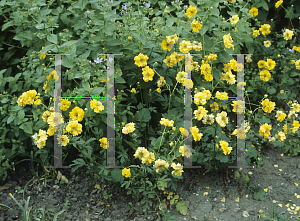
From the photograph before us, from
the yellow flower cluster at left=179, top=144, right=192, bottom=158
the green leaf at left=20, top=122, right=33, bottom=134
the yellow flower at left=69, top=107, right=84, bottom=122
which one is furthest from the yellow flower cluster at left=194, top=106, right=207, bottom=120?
the green leaf at left=20, top=122, right=33, bottom=134

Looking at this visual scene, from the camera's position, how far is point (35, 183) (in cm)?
241

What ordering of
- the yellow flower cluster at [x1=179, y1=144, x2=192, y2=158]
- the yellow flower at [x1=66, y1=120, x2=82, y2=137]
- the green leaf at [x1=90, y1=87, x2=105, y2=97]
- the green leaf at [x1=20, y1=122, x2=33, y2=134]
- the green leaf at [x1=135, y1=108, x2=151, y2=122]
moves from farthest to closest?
the green leaf at [x1=135, y1=108, x2=151, y2=122]
the green leaf at [x1=20, y1=122, x2=33, y2=134]
the green leaf at [x1=90, y1=87, x2=105, y2=97]
the yellow flower cluster at [x1=179, y1=144, x2=192, y2=158]
the yellow flower at [x1=66, y1=120, x2=82, y2=137]

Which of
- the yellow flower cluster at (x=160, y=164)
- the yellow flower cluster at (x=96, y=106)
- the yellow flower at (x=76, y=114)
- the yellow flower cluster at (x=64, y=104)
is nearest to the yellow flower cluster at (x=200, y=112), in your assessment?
the yellow flower cluster at (x=160, y=164)

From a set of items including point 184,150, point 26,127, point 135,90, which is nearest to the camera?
point 184,150

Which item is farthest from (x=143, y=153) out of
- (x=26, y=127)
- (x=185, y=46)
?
(x=26, y=127)

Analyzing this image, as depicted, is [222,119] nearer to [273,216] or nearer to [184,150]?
[184,150]

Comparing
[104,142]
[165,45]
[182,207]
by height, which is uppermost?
[165,45]

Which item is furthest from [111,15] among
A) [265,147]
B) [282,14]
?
[282,14]

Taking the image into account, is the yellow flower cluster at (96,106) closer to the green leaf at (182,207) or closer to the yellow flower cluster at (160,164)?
the yellow flower cluster at (160,164)

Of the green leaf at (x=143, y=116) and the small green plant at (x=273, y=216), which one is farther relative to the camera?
the green leaf at (x=143, y=116)

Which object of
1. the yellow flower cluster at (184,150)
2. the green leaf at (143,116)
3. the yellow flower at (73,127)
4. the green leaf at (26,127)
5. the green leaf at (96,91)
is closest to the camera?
the yellow flower at (73,127)

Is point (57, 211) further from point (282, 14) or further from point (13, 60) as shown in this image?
point (282, 14)

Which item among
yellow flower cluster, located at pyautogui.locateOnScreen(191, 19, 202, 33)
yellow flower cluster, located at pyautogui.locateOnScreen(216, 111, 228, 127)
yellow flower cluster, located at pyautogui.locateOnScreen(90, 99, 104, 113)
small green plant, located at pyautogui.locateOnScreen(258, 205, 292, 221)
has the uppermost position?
yellow flower cluster, located at pyautogui.locateOnScreen(191, 19, 202, 33)

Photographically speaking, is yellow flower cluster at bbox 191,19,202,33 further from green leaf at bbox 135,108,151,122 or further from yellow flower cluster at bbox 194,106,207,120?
green leaf at bbox 135,108,151,122
